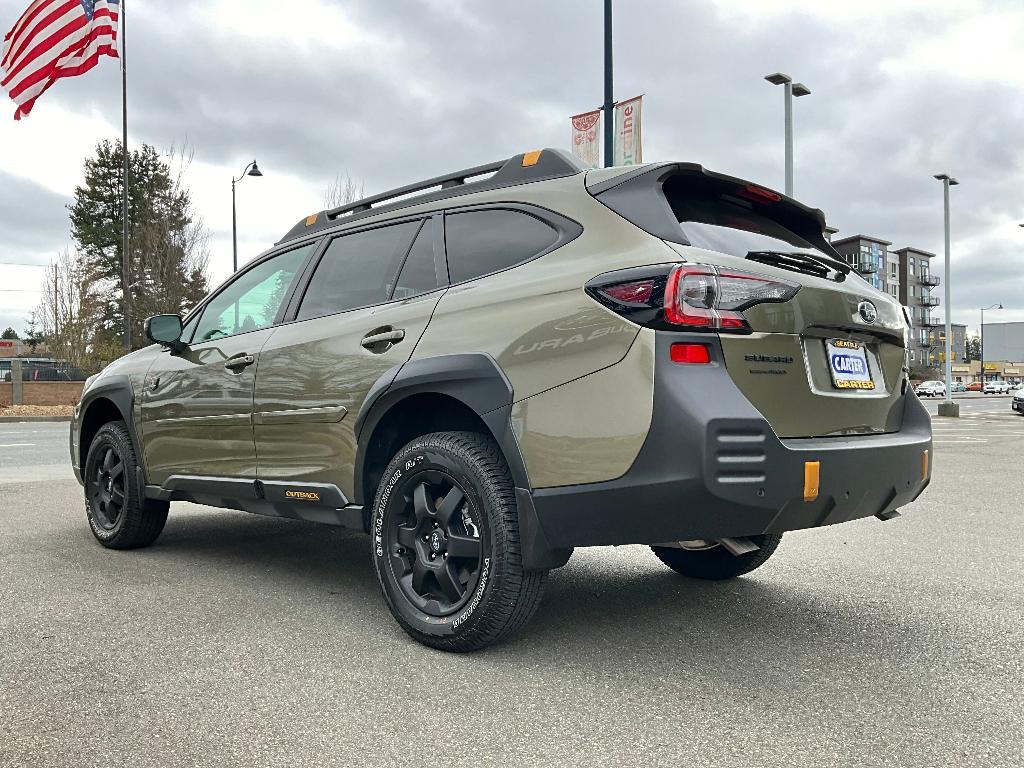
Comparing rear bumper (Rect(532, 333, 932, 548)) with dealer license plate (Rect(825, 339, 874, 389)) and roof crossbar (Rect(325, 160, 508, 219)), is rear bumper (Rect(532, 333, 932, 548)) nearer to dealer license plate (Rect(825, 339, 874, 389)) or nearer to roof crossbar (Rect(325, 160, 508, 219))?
dealer license plate (Rect(825, 339, 874, 389))

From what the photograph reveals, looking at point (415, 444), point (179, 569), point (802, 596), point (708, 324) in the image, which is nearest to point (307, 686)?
point (415, 444)

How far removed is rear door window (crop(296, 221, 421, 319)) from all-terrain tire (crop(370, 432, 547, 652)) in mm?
874

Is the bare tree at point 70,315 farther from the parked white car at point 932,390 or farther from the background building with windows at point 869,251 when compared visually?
the background building with windows at point 869,251

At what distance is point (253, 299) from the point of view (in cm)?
473

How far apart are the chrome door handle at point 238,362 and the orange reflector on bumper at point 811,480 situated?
8.88 feet

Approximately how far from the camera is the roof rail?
357cm

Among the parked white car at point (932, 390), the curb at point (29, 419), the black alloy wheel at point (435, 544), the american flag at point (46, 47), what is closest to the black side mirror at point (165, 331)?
the black alloy wheel at point (435, 544)

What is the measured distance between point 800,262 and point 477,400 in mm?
1284

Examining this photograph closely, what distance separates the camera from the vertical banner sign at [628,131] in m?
14.0

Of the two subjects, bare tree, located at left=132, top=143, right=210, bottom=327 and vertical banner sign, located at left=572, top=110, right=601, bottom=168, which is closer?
vertical banner sign, located at left=572, top=110, right=601, bottom=168

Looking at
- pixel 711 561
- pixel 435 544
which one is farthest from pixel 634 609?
pixel 435 544

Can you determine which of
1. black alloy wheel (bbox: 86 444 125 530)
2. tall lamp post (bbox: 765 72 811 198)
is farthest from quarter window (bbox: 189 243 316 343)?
tall lamp post (bbox: 765 72 811 198)

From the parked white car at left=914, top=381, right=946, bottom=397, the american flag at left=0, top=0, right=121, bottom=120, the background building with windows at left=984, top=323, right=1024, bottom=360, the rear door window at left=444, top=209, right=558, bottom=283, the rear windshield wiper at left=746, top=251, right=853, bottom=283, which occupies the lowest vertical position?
the parked white car at left=914, top=381, right=946, bottom=397

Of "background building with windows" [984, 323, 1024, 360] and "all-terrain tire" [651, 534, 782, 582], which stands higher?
"background building with windows" [984, 323, 1024, 360]
